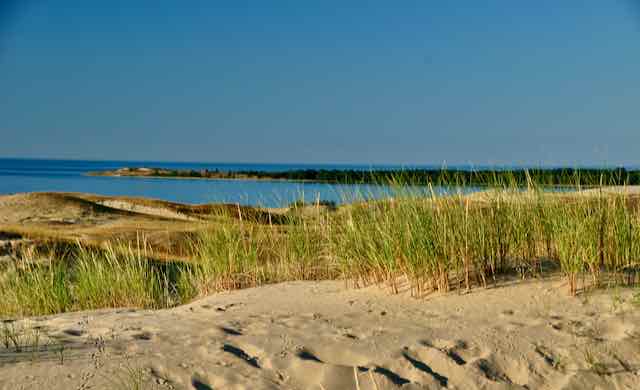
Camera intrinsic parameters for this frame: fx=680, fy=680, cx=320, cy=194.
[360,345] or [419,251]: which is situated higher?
[419,251]

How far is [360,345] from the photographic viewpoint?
13.0ft

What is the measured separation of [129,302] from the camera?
6.42 metres

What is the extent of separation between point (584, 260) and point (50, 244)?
9.70 m

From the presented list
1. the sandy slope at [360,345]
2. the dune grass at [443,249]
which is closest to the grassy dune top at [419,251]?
the dune grass at [443,249]

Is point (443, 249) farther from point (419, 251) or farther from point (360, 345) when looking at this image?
point (360, 345)

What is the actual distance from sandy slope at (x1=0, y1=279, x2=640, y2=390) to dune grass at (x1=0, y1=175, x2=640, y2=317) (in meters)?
0.25

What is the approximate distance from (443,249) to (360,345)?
1.20 metres

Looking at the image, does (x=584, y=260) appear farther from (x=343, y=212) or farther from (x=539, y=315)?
(x=343, y=212)

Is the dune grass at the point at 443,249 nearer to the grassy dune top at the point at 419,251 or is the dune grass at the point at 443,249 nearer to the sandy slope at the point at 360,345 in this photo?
the grassy dune top at the point at 419,251

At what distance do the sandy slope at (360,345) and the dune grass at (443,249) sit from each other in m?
0.25

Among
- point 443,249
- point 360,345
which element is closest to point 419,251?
point 443,249

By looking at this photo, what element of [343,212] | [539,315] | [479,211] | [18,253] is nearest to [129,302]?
[343,212]

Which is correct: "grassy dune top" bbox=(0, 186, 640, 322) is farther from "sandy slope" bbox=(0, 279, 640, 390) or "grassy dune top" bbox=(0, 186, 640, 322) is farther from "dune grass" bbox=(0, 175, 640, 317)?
"sandy slope" bbox=(0, 279, 640, 390)

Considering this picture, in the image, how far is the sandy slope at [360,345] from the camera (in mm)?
3551
